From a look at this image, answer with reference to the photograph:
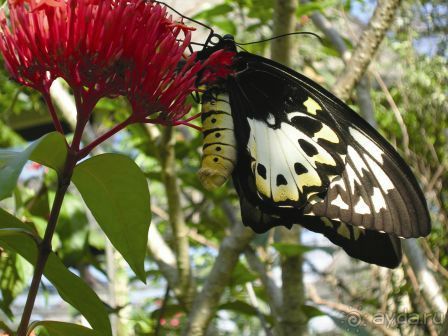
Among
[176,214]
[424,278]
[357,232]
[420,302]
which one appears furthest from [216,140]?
[420,302]

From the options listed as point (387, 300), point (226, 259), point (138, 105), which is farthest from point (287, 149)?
point (387, 300)

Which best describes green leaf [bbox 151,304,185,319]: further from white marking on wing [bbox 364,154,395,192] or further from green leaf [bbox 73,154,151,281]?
green leaf [bbox 73,154,151,281]

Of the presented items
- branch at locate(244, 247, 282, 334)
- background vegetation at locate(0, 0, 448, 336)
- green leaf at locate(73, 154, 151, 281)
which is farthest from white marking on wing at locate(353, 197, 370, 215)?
green leaf at locate(73, 154, 151, 281)

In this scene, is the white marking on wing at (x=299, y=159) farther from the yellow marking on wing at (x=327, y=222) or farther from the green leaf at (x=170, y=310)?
the green leaf at (x=170, y=310)

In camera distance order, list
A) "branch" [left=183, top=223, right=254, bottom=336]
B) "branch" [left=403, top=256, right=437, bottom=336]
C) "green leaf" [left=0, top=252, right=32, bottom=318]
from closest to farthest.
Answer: "green leaf" [left=0, top=252, right=32, bottom=318], "branch" [left=183, top=223, right=254, bottom=336], "branch" [left=403, top=256, right=437, bottom=336]

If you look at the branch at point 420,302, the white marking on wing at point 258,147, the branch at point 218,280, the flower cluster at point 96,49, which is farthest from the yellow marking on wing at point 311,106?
the branch at point 420,302

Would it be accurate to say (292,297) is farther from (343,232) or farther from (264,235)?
(264,235)

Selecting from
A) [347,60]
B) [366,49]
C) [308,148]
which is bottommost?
[308,148]

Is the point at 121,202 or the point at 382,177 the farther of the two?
the point at 382,177
